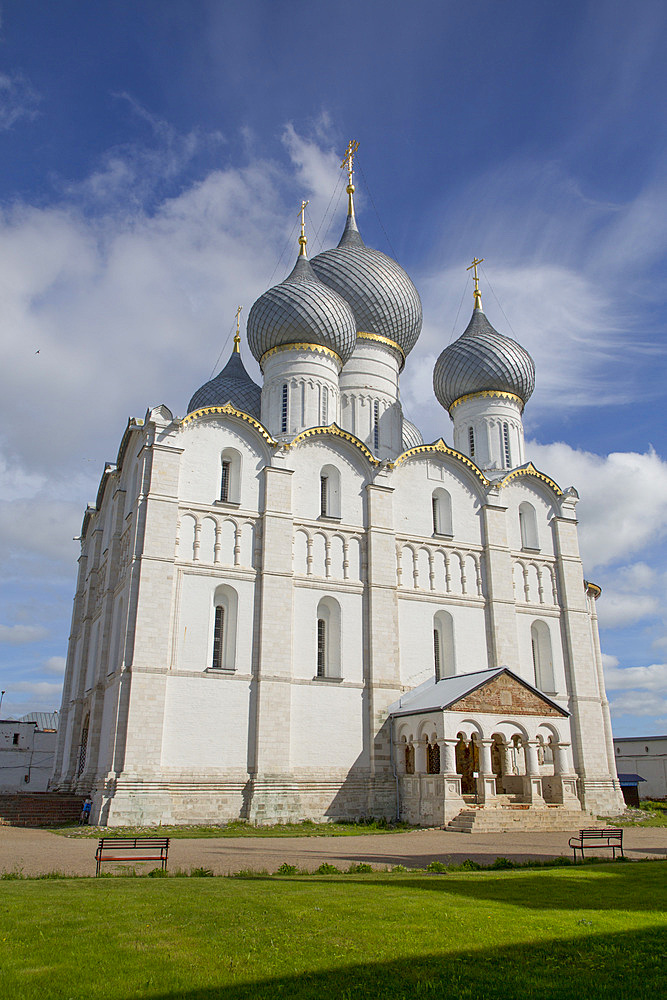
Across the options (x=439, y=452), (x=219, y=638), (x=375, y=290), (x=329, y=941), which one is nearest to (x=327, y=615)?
(x=219, y=638)

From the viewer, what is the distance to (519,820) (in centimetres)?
1805

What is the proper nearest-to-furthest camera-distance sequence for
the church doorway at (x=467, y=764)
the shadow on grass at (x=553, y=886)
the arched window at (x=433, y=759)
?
1. the shadow on grass at (x=553, y=886)
2. the arched window at (x=433, y=759)
3. the church doorway at (x=467, y=764)

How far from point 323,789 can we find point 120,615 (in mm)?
Answer: 7066

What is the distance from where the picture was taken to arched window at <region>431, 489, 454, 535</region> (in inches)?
989

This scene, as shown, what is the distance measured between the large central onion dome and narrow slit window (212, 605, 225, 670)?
13.8 metres

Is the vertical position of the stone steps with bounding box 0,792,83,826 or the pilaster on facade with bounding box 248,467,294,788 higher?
the pilaster on facade with bounding box 248,467,294,788

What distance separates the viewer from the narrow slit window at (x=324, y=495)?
23.4 metres

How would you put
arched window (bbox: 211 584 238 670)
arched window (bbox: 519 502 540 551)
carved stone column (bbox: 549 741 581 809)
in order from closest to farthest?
carved stone column (bbox: 549 741 581 809) < arched window (bbox: 211 584 238 670) < arched window (bbox: 519 502 540 551)

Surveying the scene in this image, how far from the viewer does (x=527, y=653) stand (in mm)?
24969

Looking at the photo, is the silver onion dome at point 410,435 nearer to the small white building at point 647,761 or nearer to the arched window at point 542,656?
the arched window at point 542,656

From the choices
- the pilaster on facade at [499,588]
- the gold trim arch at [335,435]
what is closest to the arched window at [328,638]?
the gold trim arch at [335,435]

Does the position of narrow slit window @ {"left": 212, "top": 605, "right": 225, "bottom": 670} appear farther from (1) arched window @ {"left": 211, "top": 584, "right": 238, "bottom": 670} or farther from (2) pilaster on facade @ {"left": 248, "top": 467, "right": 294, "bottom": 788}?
(2) pilaster on facade @ {"left": 248, "top": 467, "right": 294, "bottom": 788}

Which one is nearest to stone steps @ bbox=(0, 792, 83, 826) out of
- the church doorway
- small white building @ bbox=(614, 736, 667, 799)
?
the church doorway

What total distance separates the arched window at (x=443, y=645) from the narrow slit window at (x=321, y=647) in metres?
3.55
